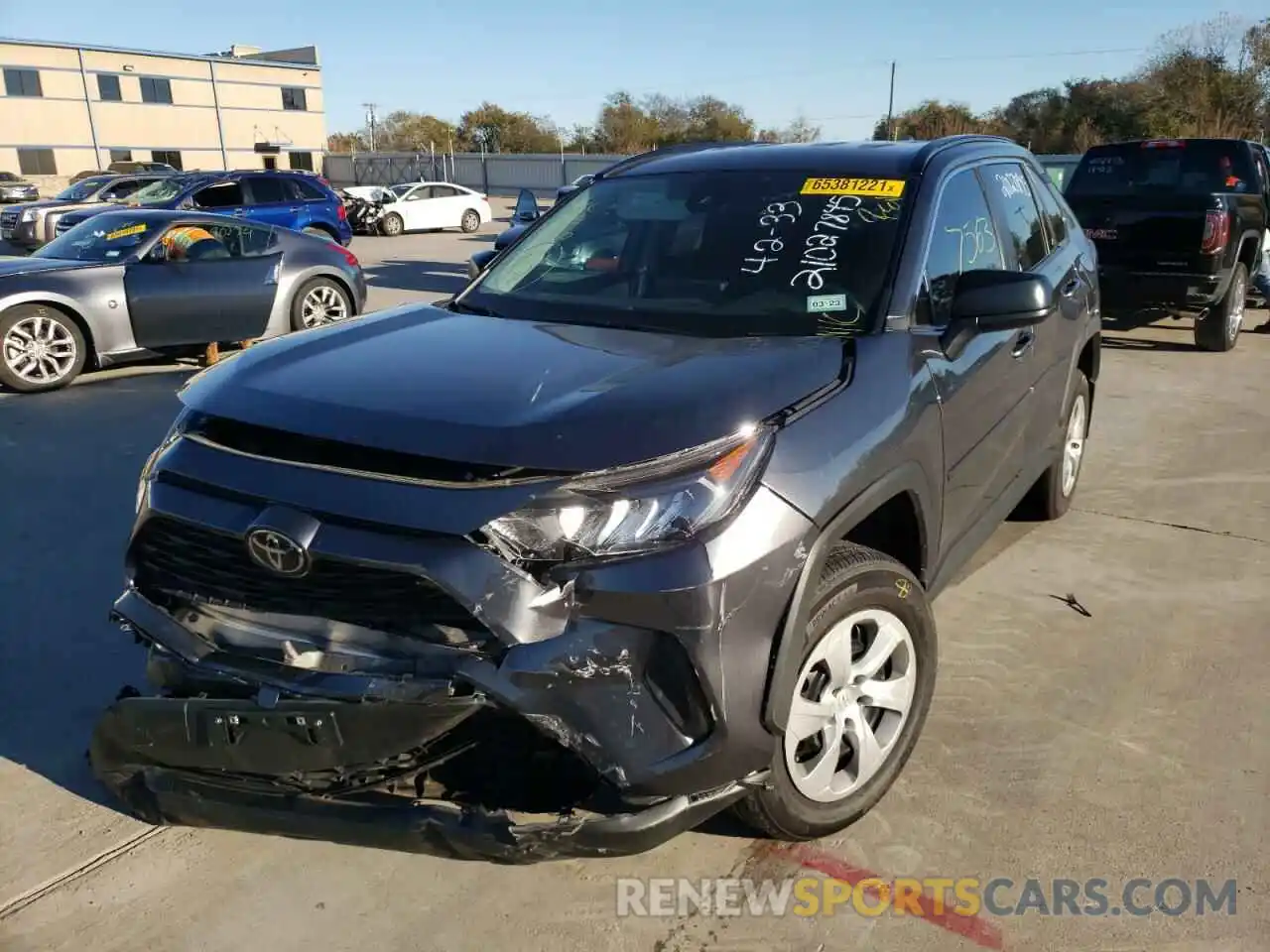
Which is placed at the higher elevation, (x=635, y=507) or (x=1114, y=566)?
(x=635, y=507)

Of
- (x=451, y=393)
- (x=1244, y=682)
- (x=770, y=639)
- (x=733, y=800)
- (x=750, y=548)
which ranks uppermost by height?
(x=451, y=393)

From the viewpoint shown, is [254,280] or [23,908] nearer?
[23,908]

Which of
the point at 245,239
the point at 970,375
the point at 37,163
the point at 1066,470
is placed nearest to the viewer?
the point at 970,375

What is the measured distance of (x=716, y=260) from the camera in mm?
3486

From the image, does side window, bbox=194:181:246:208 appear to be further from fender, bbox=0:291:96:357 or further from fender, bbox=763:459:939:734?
fender, bbox=763:459:939:734

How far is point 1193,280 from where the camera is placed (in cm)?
924

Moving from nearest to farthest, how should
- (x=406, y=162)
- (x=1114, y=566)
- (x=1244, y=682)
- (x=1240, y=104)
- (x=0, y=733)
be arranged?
(x=0, y=733)
(x=1244, y=682)
(x=1114, y=566)
(x=1240, y=104)
(x=406, y=162)

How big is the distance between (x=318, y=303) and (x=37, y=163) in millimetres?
61174

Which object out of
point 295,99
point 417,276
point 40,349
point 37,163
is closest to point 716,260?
point 40,349

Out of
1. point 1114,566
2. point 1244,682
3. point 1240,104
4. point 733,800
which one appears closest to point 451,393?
point 733,800

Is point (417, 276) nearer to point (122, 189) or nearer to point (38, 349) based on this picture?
point (38, 349)

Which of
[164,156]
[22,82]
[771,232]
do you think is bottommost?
[771,232]

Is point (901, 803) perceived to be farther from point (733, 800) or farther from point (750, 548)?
point (750, 548)

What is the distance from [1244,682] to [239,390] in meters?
3.50
